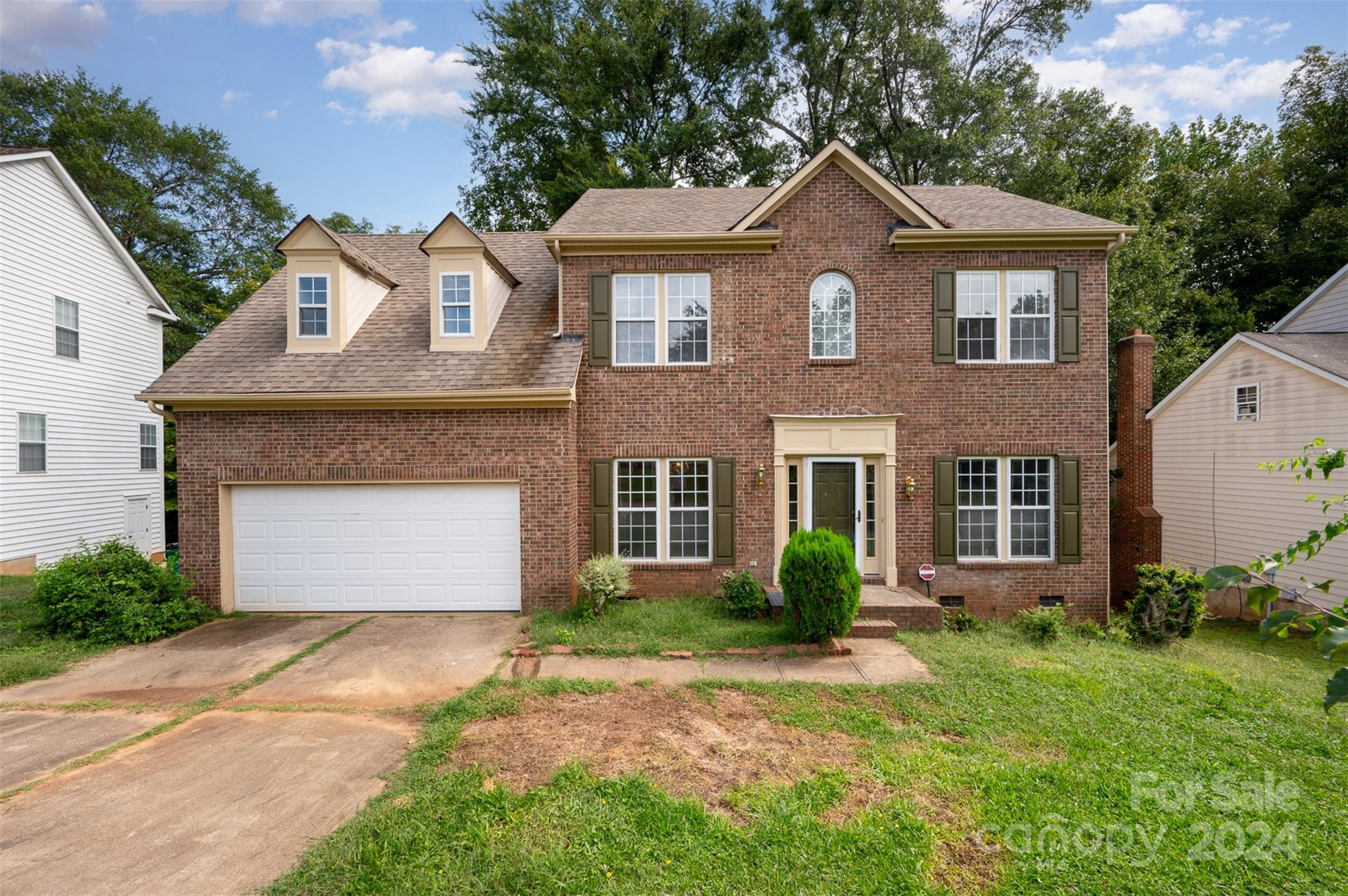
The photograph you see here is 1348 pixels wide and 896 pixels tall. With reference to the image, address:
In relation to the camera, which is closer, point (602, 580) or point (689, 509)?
point (602, 580)

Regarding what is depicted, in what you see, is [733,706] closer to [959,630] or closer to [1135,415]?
[959,630]

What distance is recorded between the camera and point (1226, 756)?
528 cm

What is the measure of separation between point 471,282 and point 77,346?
11.1 meters

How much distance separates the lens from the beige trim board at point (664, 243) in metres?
9.92

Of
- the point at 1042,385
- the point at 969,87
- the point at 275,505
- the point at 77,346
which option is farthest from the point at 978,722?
the point at 969,87

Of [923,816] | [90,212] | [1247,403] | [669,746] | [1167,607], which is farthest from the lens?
[90,212]

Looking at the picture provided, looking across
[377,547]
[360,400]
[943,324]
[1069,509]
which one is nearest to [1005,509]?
[1069,509]

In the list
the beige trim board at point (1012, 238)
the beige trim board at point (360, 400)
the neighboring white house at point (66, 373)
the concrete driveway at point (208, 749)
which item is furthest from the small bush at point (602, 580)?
the neighboring white house at point (66, 373)

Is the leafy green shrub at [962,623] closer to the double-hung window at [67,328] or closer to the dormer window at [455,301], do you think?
the dormer window at [455,301]

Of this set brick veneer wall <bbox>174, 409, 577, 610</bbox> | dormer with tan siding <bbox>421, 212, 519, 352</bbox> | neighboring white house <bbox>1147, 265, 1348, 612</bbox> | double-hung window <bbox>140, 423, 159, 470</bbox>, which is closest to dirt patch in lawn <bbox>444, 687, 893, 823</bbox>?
brick veneer wall <bbox>174, 409, 577, 610</bbox>

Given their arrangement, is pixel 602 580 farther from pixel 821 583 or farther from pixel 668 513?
pixel 821 583

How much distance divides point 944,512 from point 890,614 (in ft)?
7.61

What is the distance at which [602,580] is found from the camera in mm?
8922

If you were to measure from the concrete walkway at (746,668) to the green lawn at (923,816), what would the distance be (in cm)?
57
